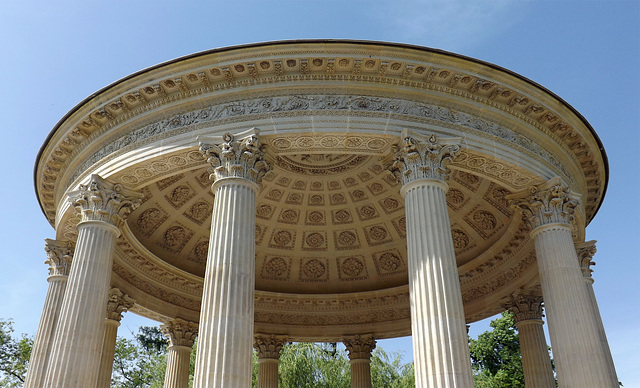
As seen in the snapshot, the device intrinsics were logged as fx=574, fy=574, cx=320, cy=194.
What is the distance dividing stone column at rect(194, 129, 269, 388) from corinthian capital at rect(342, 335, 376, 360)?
21863mm

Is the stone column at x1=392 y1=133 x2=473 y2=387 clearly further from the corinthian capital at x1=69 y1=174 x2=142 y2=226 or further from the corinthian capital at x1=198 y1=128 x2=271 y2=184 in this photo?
the corinthian capital at x1=69 y1=174 x2=142 y2=226

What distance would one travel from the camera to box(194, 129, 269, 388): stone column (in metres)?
18.7

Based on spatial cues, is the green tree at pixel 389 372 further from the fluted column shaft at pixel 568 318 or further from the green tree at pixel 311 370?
the fluted column shaft at pixel 568 318

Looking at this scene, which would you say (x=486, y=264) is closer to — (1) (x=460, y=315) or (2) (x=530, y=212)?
(2) (x=530, y=212)

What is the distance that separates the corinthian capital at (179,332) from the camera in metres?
38.5

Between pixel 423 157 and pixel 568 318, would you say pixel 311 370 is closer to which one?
pixel 568 318

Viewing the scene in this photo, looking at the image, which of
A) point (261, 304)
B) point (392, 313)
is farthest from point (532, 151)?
point (261, 304)

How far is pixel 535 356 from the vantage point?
3375 centimetres

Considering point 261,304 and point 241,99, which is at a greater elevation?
point 241,99

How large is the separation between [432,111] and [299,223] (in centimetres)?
1945

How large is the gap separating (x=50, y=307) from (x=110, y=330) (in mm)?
5919

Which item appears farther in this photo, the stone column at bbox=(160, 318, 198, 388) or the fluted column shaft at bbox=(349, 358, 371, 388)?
the fluted column shaft at bbox=(349, 358, 371, 388)

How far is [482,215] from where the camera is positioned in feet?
121

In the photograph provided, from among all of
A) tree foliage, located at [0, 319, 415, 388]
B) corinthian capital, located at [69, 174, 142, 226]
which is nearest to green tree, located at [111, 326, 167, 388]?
tree foliage, located at [0, 319, 415, 388]
